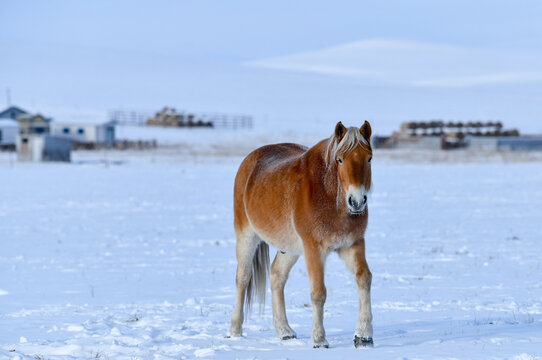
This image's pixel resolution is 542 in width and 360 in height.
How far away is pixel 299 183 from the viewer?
6.31 m

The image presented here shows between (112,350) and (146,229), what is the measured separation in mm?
9433

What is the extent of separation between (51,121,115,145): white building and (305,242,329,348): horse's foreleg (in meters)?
54.4

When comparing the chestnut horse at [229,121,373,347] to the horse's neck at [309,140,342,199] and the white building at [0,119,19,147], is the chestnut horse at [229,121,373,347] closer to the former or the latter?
the horse's neck at [309,140,342,199]

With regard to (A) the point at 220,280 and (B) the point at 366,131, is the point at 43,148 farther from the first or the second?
(B) the point at 366,131

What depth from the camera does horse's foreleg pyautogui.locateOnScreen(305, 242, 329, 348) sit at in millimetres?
6035

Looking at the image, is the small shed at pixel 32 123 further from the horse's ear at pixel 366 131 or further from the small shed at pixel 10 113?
the horse's ear at pixel 366 131

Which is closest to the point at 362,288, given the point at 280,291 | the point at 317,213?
the point at 317,213

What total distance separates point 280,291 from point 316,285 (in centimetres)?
105

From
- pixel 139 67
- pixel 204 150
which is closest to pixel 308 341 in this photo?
pixel 204 150

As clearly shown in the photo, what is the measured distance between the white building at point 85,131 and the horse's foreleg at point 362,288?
54.6 metres

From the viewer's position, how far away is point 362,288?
6.08m

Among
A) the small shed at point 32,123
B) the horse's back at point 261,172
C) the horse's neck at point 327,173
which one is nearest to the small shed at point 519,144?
the small shed at point 32,123

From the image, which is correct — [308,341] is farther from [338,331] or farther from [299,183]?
[299,183]

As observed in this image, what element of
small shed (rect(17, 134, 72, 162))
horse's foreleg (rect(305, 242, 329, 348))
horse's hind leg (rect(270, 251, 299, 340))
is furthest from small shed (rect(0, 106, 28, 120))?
horse's foreleg (rect(305, 242, 329, 348))
